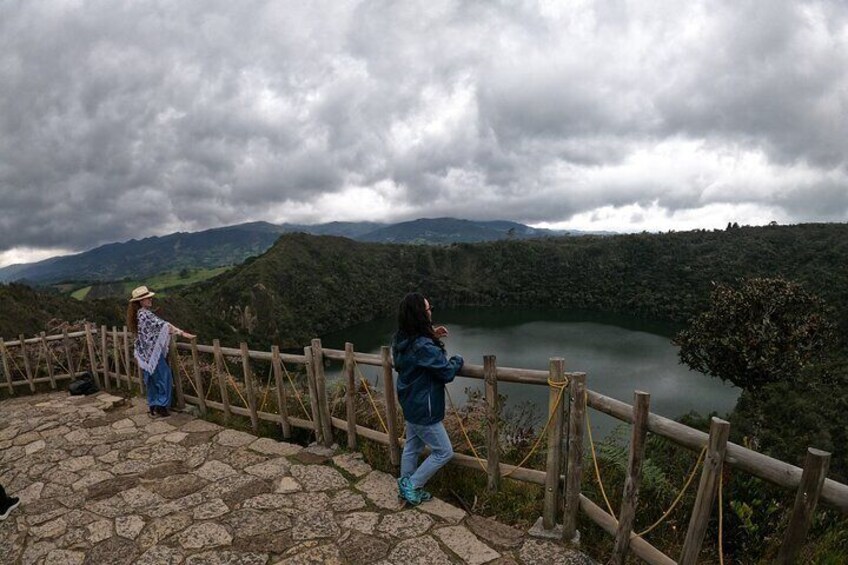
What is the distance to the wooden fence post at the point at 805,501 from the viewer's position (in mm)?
2184

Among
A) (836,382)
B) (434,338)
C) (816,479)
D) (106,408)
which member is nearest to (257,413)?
(106,408)

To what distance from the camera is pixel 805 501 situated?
225cm

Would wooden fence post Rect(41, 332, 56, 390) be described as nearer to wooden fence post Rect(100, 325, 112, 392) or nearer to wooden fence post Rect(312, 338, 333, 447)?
wooden fence post Rect(100, 325, 112, 392)

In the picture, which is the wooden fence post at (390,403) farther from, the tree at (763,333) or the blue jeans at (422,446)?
the tree at (763,333)

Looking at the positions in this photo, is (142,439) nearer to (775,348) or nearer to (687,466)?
(687,466)

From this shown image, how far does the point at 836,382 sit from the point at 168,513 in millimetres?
28719

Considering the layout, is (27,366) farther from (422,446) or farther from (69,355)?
(422,446)

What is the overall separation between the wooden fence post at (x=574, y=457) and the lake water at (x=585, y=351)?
42.8ft

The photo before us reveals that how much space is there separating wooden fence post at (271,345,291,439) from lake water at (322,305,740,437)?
39.7 ft

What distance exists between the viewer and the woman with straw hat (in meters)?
6.40

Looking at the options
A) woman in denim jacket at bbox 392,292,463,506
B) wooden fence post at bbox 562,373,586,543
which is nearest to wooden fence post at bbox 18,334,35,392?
woman in denim jacket at bbox 392,292,463,506

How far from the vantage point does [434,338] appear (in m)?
3.62

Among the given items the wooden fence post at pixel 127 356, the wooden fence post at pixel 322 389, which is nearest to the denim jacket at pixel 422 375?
the wooden fence post at pixel 322 389

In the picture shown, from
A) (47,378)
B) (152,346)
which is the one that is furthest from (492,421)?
(47,378)
